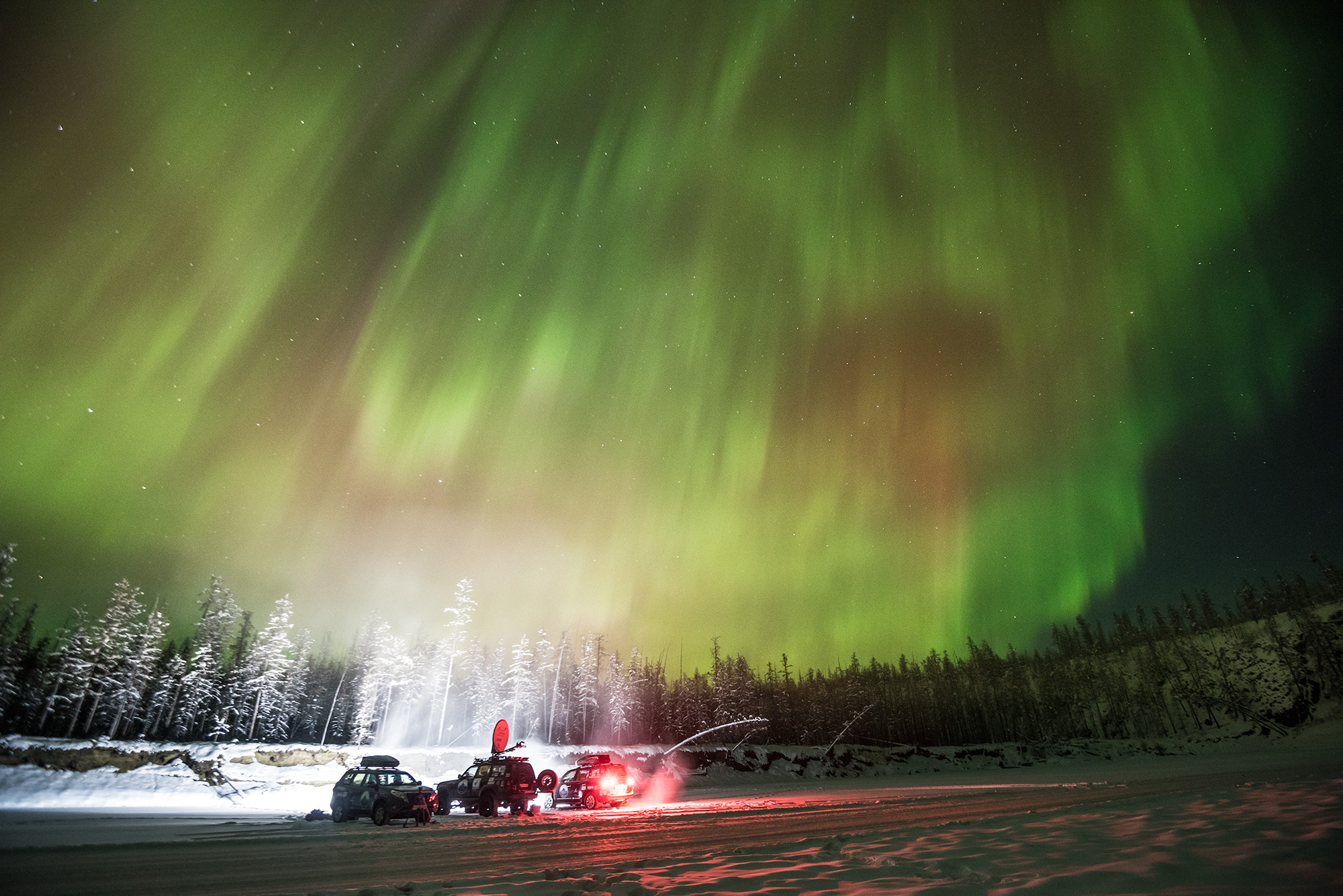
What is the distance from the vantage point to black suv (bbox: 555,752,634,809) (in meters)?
26.8

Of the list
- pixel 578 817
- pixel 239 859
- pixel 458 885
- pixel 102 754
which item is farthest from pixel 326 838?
pixel 102 754

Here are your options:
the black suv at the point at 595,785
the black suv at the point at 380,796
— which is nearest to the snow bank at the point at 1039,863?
the black suv at the point at 380,796

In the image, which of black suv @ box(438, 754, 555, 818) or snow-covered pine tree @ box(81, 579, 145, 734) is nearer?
black suv @ box(438, 754, 555, 818)

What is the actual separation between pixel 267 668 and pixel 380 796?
7480 cm

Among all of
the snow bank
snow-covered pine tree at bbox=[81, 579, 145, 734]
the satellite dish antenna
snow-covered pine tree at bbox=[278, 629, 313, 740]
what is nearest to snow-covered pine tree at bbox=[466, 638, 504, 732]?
snow-covered pine tree at bbox=[278, 629, 313, 740]

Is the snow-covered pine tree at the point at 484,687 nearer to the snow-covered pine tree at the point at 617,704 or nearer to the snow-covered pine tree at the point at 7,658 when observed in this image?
the snow-covered pine tree at the point at 617,704

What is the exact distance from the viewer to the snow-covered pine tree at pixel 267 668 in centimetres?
7700

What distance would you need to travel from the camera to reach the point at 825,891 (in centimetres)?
630

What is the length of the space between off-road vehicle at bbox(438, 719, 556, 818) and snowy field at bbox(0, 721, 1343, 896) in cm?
125

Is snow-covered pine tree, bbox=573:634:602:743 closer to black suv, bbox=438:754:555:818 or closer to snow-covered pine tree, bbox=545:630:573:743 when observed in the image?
snow-covered pine tree, bbox=545:630:573:743

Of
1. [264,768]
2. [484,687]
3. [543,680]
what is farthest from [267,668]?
[264,768]

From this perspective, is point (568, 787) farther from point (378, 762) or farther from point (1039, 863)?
point (1039, 863)

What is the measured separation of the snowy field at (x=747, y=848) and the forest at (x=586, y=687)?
4910cm

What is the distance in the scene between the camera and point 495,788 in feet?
82.4
